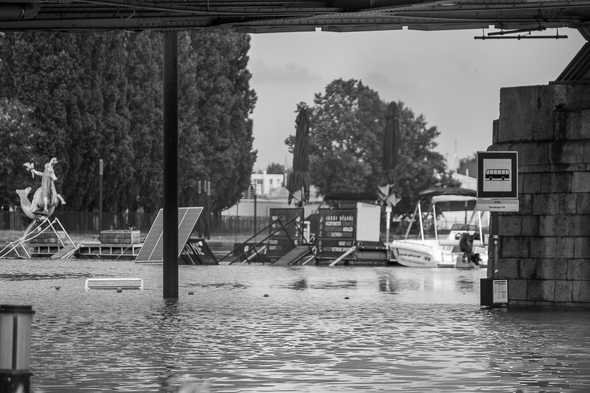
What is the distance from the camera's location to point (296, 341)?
20453 millimetres

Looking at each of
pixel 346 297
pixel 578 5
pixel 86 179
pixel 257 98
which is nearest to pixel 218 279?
pixel 346 297

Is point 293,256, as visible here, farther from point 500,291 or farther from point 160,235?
point 500,291

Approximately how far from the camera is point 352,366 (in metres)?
17.0

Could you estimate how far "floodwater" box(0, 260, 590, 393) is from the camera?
50.8ft

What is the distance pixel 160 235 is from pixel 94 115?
43782 mm

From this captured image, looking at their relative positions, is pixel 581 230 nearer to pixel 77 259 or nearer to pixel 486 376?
pixel 486 376

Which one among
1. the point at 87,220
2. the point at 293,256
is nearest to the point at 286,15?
the point at 293,256

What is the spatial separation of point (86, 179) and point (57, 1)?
196 ft

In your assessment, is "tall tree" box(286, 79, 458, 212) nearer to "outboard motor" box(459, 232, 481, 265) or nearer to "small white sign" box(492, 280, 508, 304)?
"outboard motor" box(459, 232, 481, 265)

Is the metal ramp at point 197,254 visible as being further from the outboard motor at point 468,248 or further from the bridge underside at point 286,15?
the bridge underside at point 286,15

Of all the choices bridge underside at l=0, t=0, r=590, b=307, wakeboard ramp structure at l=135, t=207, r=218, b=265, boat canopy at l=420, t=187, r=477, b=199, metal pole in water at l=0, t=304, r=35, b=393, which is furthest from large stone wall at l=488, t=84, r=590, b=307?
boat canopy at l=420, t=187, r=477, b=199

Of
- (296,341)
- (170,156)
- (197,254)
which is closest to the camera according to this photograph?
(296,341)

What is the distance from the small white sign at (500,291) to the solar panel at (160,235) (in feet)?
39.3

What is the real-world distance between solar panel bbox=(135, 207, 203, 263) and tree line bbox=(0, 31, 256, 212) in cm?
3907
